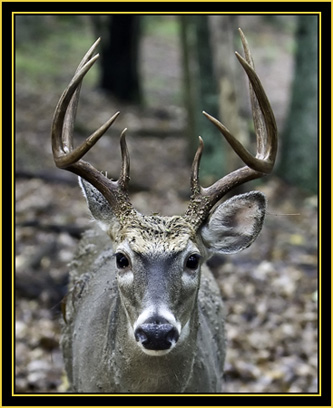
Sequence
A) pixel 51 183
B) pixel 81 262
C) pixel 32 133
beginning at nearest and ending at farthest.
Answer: pixel 81 262, pixel 51 183, pixel 32 133

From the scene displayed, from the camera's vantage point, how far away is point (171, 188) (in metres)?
13.0

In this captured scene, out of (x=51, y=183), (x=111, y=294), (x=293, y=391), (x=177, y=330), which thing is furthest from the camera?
(x=51, y=183)

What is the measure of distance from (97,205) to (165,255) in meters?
0.76

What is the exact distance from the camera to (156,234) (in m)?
4.20

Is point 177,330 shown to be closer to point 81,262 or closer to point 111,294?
point 111,294

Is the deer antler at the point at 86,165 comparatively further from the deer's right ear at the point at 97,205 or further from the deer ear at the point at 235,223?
the deer ear at the point at 235,223

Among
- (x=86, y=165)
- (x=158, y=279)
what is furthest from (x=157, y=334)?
(x=86, y=165)

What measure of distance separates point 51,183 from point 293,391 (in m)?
6.97

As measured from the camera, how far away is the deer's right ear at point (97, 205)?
457cm

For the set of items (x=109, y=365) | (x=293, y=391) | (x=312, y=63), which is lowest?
(x=293, y=391)

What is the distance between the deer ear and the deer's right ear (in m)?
0.66

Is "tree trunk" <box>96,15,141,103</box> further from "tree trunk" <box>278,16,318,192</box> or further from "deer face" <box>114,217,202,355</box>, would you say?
"deer face" <box>114,217,202,355</box>

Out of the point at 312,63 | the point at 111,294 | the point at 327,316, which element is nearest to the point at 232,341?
the point at 327,316

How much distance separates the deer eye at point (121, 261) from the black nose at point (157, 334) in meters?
0.50
